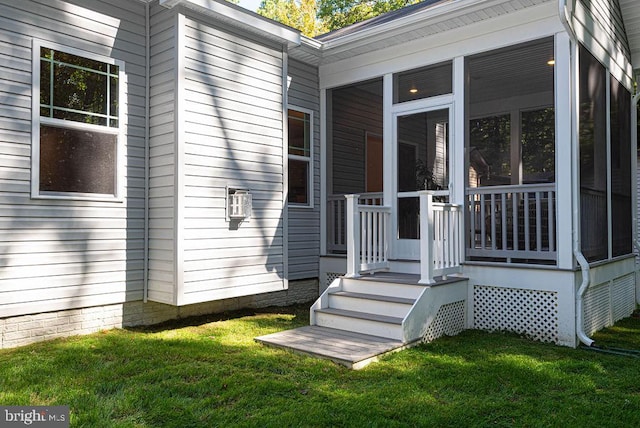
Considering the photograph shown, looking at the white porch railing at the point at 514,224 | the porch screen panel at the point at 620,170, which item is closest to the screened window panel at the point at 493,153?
the white porch railing at the point at 514,224

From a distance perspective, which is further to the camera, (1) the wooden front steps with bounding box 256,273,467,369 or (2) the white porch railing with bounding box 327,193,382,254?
(2) the white porch railing with bounding box 327,193,382,254

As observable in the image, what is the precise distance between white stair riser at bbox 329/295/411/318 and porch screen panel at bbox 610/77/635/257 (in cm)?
330

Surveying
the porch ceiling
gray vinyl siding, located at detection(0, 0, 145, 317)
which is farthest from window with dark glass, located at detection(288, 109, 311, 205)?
the porch ceiling

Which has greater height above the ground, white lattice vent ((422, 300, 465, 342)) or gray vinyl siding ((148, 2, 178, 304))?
gray vinyl siding ((148, 2, 178, 304))

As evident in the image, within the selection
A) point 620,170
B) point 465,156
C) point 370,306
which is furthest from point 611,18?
point 370,306

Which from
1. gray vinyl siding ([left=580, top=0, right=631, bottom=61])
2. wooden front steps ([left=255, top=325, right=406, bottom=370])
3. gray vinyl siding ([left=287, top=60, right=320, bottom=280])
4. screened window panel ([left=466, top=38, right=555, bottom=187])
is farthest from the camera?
screened window panel ([left=466, top=38, right=555, bottom=187])

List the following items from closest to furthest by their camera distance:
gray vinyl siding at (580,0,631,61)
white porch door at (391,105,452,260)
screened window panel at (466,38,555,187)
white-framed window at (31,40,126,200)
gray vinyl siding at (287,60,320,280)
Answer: white-framed window at (31,40,126,200), gray vinyl siding at (580,0,631,61), white porch door at (391,105,452,260), gray vinyl siding at (287,60,320,280), screened window panel at (466,38,555,187)

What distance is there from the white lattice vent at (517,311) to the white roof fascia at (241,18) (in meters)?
3.71

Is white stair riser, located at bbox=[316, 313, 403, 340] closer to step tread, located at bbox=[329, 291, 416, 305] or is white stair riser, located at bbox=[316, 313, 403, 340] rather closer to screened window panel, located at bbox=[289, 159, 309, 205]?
step tread, located at bbox=[329, 291, 416, 305]

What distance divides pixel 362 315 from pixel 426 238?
3.30ft

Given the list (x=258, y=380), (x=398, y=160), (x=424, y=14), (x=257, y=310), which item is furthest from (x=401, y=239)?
(x=258, y=380)

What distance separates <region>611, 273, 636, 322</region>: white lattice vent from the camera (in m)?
6.19

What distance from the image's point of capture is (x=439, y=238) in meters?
5.20

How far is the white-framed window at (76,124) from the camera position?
4.46 m
